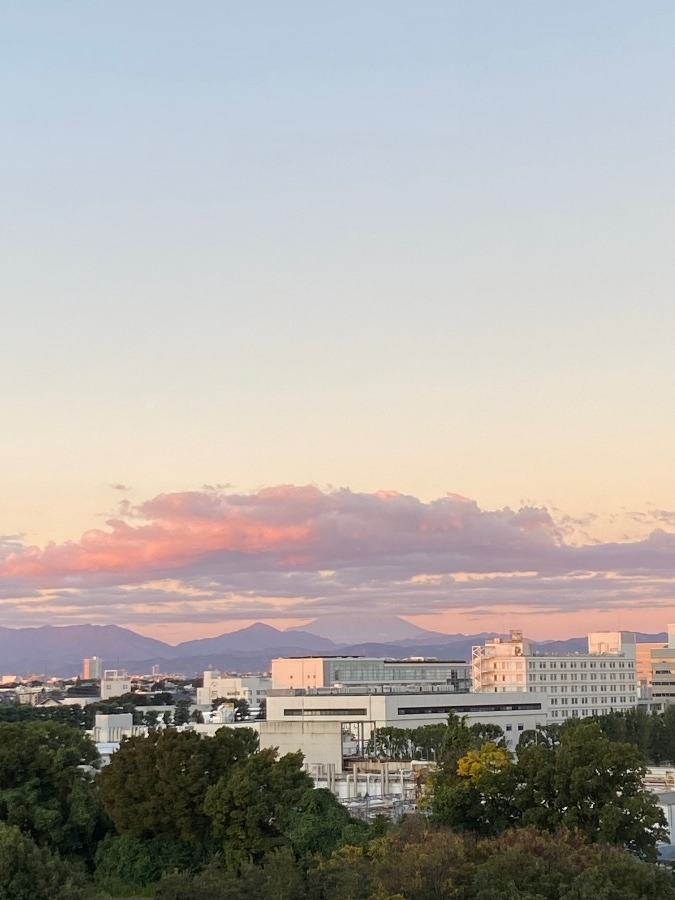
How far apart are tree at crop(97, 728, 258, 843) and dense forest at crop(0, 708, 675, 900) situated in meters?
0.06

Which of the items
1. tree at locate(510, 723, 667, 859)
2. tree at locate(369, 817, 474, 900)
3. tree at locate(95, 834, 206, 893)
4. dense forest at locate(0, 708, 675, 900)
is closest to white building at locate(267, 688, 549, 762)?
dense forest at locate(0, 708, 675, 900)

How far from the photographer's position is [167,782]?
5116cm

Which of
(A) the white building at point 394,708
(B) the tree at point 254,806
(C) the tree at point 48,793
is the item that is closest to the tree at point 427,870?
(B) the tree at point 254,806

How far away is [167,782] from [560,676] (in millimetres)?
108162

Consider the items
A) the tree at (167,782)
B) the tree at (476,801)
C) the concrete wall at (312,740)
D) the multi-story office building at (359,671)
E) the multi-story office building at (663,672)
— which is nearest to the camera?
the tree at (476,801)

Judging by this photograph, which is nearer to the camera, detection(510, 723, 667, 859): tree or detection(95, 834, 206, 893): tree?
detection(510, 723, 667, 859): tree

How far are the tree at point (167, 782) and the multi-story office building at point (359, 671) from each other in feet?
354

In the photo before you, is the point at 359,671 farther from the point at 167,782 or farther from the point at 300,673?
the point at 167,782

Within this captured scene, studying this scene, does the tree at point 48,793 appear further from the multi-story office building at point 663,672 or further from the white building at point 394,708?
the multi-story office building at point 663,672

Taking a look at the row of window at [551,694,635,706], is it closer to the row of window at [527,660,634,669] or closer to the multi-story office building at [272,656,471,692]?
the row of window at [527,660,634,669]

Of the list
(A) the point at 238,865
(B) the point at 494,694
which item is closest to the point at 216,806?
(A) the point at 238,865

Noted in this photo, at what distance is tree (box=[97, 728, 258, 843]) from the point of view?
167 ft

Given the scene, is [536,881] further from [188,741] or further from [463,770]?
[188,741]

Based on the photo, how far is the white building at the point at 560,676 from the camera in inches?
5955
